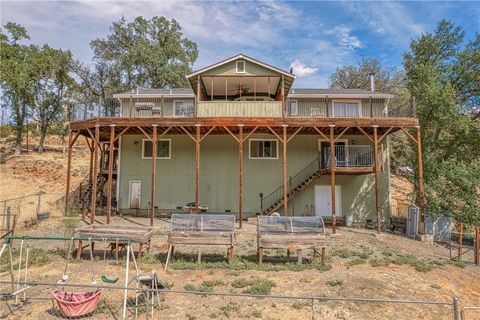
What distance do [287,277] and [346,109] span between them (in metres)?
14.8

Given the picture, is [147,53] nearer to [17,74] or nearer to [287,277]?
[17,74]

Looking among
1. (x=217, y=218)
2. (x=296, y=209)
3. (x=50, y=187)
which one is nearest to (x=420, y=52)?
(x=296, y=209)

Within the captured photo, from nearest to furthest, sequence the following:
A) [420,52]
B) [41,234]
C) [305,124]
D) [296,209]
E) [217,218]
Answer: [217,218]
[41,234]
[305,124]
[296,209]
[420,52]

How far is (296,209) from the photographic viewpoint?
20.3 metres

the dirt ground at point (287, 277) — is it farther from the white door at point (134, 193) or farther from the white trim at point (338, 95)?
the white trim at point (338, 95)

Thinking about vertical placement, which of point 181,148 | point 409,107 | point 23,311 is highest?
point 409,107

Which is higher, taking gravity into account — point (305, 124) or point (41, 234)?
point (305, 124)

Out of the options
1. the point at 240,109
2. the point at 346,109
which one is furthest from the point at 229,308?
the point at 346,109

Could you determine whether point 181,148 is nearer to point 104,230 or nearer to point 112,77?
point 104,230

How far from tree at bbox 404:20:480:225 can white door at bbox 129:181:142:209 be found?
57.1 feet

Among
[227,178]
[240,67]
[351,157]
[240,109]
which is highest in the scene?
[240,67]

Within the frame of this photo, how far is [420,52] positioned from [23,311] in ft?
93.2

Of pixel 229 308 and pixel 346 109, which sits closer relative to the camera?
pixel 229 308

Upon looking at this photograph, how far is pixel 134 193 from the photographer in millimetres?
20906
